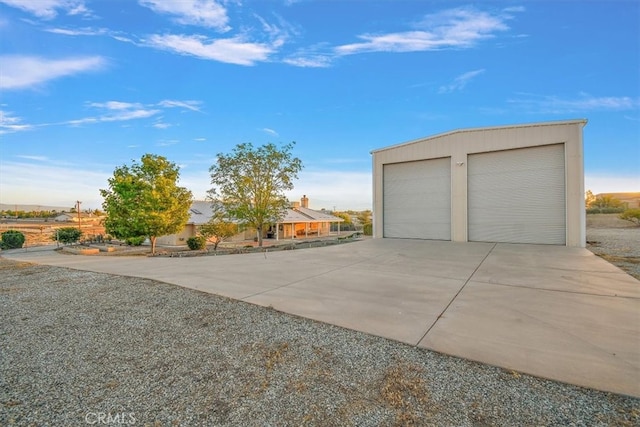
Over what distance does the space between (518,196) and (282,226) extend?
20657mm

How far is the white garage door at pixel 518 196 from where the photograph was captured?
10.3 metres

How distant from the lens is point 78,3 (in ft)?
23.1

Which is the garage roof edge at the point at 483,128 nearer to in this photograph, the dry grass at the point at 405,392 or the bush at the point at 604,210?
the dry grass at the point at 405,392

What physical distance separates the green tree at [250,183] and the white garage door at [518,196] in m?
10.5

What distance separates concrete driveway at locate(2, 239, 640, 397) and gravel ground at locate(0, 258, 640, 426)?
36cm

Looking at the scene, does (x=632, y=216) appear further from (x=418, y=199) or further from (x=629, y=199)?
(x=418, y=199)

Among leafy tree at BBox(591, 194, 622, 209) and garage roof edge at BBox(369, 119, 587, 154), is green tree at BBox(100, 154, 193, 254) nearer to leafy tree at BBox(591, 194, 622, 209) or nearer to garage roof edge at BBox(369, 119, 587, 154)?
garage roof edge at BBox(369, 119, 587, 154)

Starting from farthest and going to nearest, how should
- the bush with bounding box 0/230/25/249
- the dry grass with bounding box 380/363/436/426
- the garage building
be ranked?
the bush with bounding box 0/230/25/249 < the garage building < the dry grass with bounding box 380/363/436/426

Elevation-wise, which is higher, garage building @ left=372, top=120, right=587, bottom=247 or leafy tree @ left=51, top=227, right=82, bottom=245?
garage building @ left=372, top=120, right=587, bottom=247

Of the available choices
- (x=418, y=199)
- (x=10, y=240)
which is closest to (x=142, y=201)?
(x=418, y=199)

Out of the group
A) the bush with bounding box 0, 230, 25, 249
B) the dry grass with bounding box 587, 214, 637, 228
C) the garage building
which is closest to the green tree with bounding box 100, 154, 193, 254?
the garage building

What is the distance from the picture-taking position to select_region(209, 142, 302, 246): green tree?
631 inches

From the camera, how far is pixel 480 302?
419cm

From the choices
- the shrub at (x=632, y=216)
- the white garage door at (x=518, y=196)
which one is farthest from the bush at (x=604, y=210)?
the white garage door at (x=518, y=196)
